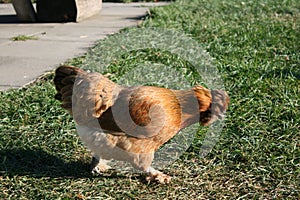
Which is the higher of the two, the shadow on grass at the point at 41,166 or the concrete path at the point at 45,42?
the shadow on grass at the point at 41,166

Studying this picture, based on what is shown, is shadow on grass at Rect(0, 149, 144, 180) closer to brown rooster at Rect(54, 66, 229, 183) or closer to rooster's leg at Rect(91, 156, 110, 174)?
rooster's leg at Rect(91, 156, 110, 174)

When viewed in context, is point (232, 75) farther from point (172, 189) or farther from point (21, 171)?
point (21, 171)

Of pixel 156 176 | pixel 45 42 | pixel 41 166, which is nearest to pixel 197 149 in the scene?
pixel 156 176

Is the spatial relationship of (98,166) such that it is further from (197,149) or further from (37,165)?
(197,149)

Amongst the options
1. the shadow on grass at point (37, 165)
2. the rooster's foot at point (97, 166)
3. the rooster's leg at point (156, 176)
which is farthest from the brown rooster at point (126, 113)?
the shadow on grass at point (37, 165)

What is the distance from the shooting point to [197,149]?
3.85 m

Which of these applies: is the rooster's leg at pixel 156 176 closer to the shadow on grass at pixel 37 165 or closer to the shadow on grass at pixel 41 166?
the shadow on grass at pixel 41 166

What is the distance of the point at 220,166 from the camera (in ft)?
11.7

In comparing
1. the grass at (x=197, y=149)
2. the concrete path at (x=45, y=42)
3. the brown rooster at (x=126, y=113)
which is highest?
the brown rooster at (x=126, y=113)

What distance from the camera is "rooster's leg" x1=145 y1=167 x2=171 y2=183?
3.35 m

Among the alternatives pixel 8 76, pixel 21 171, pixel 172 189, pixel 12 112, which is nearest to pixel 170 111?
pixel 172 189

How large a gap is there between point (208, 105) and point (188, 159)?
51 cm

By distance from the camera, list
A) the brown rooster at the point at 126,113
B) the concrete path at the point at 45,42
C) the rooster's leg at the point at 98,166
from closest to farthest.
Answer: the brown rooster at the point at 126,113 → the rooster's leg at the point at 98,166 → the concrete path at the point at 45,42

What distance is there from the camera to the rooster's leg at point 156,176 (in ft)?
11.0
